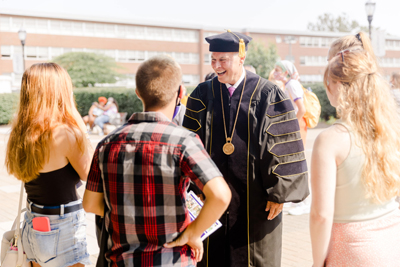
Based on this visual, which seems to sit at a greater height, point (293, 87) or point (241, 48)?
point (241, 48)

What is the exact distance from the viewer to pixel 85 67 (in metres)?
38.6

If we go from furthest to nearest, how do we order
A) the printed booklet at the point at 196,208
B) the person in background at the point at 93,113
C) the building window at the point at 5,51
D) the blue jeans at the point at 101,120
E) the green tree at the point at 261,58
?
the green tree at the point at 261,58, the building window at the point at 5,51, the person in background at the point at 93,113, the blue jeans at the point at 101,120, the printed booklet at the point at 196,208

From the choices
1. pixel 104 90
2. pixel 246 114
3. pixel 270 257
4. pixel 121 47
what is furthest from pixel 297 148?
pixel 121 47

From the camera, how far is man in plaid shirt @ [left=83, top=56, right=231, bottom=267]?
175 cm

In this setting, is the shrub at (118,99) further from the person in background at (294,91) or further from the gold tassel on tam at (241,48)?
the gold tassel on tam at (241,48)

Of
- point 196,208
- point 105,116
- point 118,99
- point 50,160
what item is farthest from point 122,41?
point 196,208

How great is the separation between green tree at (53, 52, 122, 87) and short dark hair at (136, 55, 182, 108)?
3816 centimetres

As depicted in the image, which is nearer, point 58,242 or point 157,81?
point 157,81

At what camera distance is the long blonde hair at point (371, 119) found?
6.03 feet

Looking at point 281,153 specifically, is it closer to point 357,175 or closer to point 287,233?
point 357,175

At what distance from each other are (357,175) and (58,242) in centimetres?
189

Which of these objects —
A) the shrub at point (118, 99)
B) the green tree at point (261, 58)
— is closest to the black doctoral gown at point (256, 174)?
the shrub at point (118, 99)

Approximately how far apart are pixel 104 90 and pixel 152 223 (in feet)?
85.9

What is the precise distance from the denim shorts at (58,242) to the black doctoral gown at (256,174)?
0.91 m
